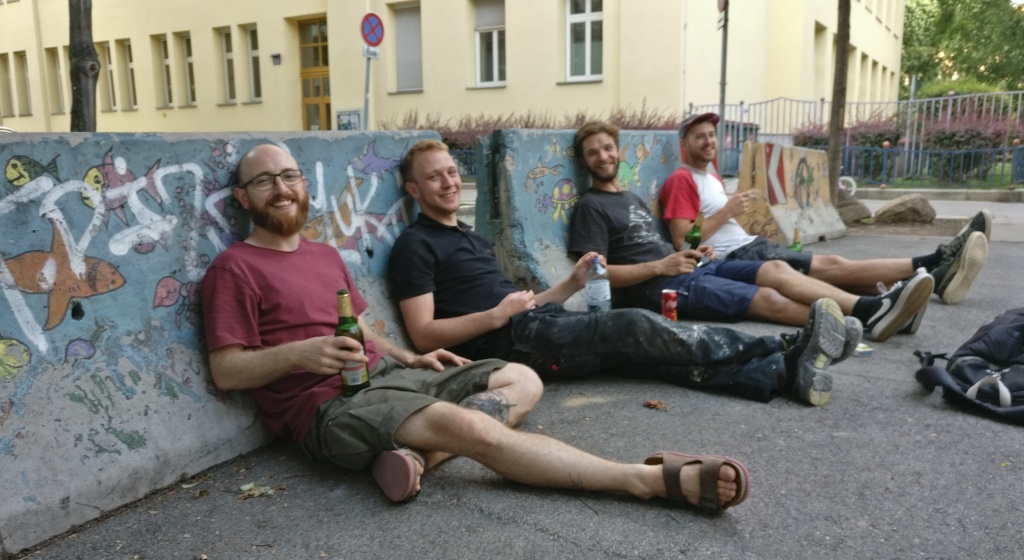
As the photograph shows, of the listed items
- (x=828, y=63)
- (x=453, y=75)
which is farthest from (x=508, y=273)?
(x=828, y=63)

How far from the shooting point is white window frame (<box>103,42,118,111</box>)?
25609 mm

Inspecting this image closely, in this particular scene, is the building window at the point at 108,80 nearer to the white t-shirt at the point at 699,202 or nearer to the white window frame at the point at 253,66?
the white window frame at the point at 253,66

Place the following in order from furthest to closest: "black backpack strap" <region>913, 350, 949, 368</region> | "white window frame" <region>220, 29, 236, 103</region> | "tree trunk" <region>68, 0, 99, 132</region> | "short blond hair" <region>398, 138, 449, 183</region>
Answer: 1. "white window frame" <region>220, 29, 236, 103</region>
2. "tree trunk" <region>68, 0, 99, 132</region>
3. "short blond hair" <region>398, 138, 449, 183</region>
4. "black backpack strap" <region>913, 350, 949, 368</region>

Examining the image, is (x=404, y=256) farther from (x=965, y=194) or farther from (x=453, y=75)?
(x=453, y=75)

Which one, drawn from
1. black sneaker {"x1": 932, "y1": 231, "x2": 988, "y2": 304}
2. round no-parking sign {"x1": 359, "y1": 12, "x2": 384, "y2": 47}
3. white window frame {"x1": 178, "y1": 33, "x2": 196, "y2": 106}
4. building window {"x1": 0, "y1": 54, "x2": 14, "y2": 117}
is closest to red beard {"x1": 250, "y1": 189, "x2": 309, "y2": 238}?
black sneaker {"x1": 932, "y1": 231, "x2": 988, "y2": 304}

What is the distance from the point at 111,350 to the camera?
2.71m

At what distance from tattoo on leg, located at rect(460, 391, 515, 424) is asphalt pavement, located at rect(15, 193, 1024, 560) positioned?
232 millimetres

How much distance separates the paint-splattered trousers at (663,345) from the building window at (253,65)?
70.4ft

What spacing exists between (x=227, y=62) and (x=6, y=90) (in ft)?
37.4

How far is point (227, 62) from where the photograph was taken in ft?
77.3

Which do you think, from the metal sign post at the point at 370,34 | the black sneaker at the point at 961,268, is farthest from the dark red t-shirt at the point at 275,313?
the metal sign post at the point at 370,34

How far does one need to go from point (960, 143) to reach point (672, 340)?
14332 millimetres

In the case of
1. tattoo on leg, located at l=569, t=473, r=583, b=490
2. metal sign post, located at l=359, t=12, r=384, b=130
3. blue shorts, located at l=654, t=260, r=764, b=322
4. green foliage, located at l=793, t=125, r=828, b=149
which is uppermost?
metal sign post, located at l=359, t=12, r=384, b=130

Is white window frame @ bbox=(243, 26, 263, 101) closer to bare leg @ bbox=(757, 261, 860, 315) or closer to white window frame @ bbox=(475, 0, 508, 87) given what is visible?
white window frame @ bbox=(475, 0, 508, 87)
